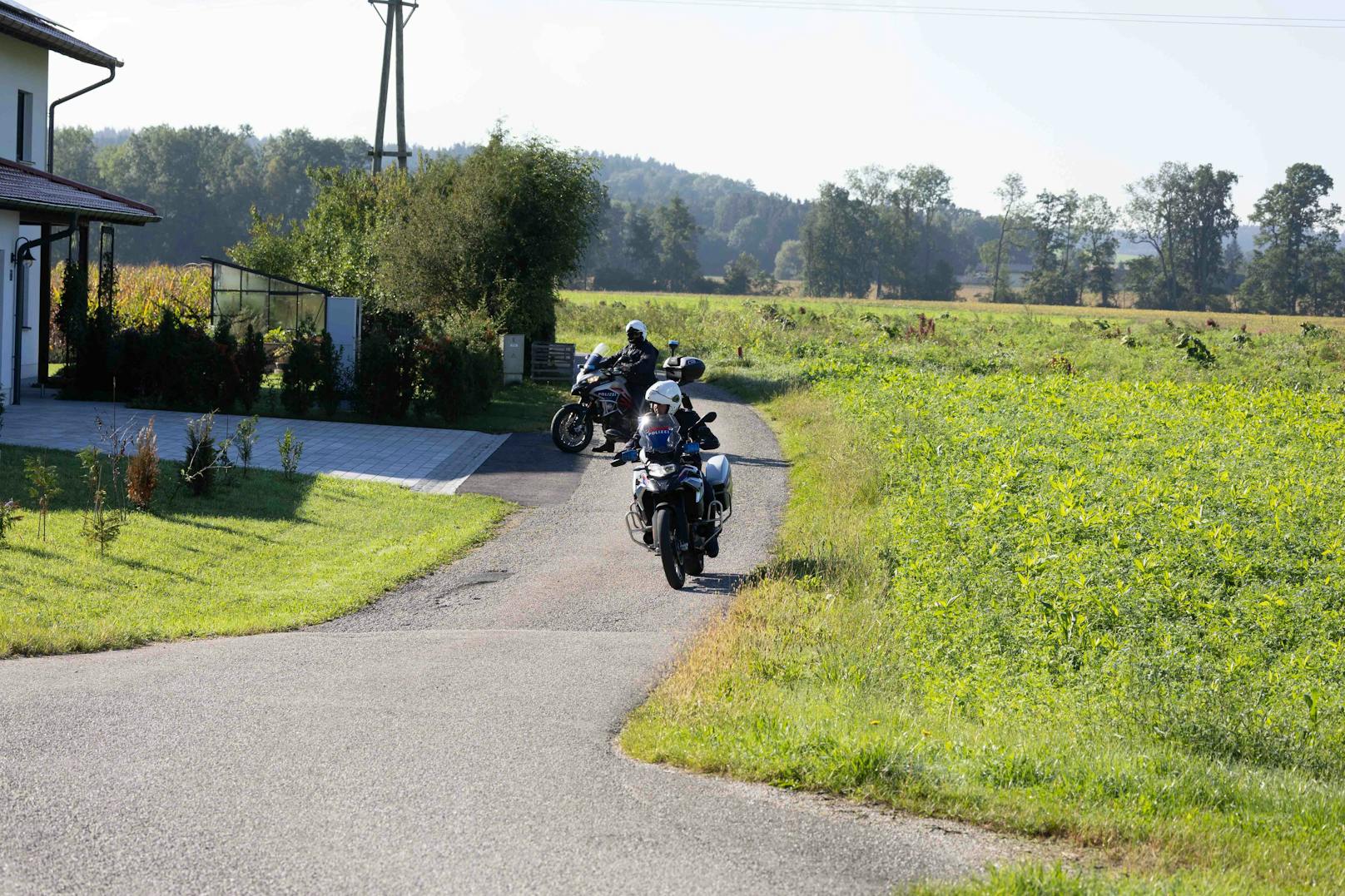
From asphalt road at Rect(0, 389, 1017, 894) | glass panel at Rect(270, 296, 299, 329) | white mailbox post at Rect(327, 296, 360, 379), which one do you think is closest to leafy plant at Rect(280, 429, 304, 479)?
asphalt road at Rect(0, 389, 1017, 894)

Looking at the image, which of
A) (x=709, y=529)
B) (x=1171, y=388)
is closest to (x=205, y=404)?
(x=709, y=529)

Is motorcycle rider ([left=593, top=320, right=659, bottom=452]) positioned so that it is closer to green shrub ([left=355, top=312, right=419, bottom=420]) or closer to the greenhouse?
green shrub ([left=355, top=312, right=419, bottom=420])

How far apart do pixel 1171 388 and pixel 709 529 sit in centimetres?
1395

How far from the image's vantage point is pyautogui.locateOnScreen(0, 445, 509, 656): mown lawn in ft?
30.9

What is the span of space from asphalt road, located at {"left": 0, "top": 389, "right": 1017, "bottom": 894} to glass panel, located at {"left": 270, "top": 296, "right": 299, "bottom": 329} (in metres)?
18.3

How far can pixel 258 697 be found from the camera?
7172 mm

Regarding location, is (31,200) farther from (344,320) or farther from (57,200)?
(344,320)

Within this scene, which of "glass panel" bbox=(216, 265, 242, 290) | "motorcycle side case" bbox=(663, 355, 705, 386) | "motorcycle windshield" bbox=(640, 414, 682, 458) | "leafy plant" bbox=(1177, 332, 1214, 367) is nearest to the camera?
"motorcycle windshield" bbox=(640, 414, 682, 458)

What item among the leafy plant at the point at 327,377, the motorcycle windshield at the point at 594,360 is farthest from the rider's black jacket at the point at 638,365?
the leafy plant at the point at 327,377

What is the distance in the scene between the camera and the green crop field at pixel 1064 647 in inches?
214

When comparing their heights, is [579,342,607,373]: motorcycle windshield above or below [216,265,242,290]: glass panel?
below

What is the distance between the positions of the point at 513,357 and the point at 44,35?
10842 mm

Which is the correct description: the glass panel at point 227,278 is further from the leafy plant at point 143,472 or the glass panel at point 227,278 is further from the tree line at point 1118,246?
the tree line at point 1118,246

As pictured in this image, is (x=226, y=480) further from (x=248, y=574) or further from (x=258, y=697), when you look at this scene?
(x=258, y=697)
